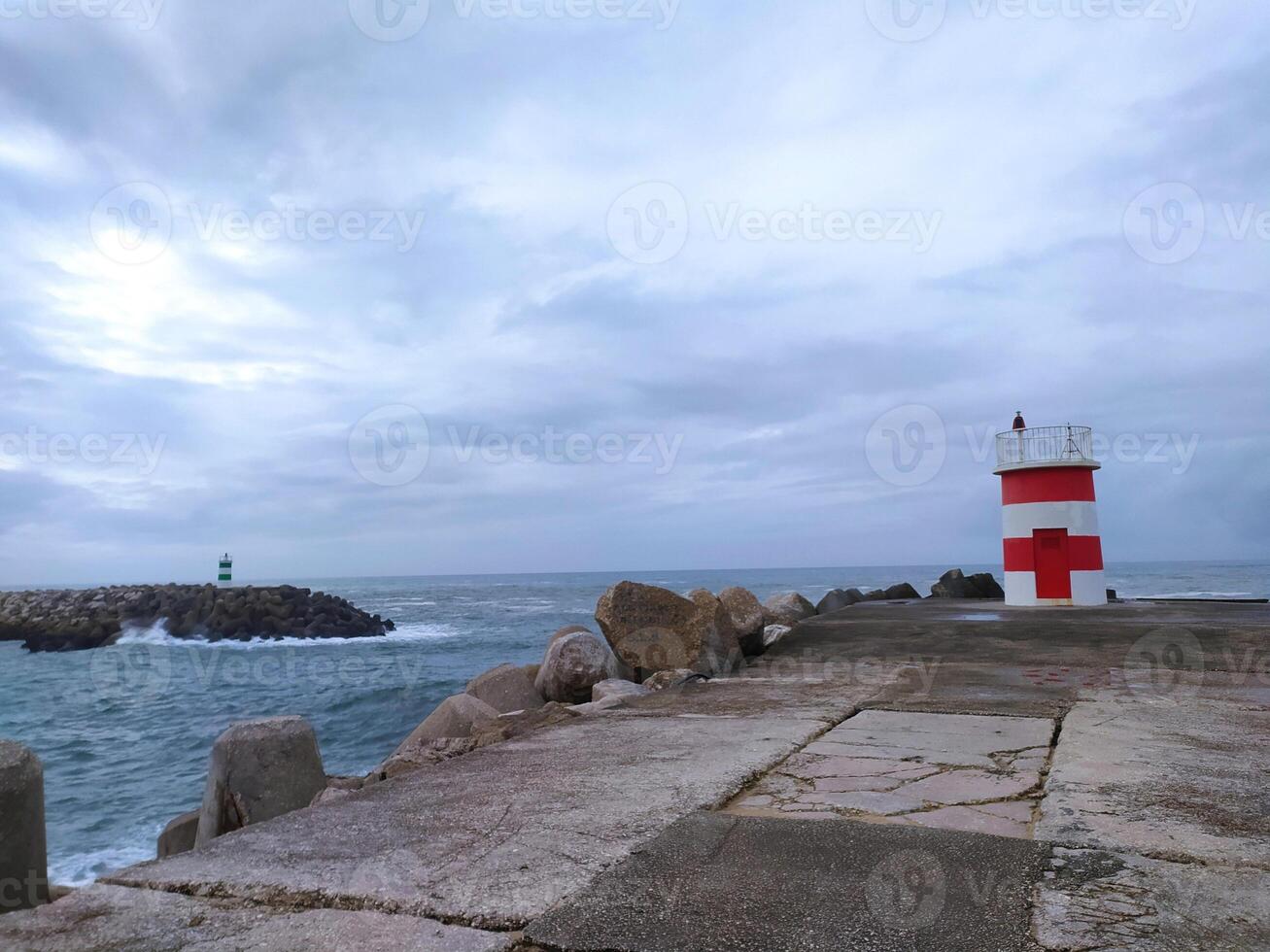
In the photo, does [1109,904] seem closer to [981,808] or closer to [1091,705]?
[981,808]

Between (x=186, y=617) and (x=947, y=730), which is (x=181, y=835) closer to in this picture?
(x=947, y=730)

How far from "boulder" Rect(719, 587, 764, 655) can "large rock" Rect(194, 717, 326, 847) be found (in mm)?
4418

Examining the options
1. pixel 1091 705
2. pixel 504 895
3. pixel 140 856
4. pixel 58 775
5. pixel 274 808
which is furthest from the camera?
pixel 58 775

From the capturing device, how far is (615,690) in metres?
6.75

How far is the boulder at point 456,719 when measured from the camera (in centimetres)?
739

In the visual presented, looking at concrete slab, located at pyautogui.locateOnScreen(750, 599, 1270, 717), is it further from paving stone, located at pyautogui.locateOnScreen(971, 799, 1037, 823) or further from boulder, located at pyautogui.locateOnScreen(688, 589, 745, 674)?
paving stone, located at pyautogui.locateOnScreen(971, 799, 1037, 823)

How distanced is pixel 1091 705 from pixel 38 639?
39.8 m

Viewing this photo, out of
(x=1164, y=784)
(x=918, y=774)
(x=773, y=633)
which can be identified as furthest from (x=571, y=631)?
(x=1164, y=784)

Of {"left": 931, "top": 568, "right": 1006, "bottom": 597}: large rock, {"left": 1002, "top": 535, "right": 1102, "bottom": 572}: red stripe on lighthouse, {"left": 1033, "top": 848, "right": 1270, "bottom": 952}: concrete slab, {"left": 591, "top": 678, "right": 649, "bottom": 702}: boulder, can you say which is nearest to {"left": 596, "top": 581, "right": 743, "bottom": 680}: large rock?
{"left": 591, "top": 678, "right": 649, "bottom": 702}: boulder

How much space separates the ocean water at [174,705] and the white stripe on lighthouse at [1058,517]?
390 inches

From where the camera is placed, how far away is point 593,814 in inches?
115

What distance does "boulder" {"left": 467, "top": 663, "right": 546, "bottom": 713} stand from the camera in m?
8.30

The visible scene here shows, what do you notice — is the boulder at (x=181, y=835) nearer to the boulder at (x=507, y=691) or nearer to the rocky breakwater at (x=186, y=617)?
the boulder at (x=507, y=691)

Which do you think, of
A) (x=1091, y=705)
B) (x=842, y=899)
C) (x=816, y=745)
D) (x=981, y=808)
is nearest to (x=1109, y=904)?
(x=842, y=899)
